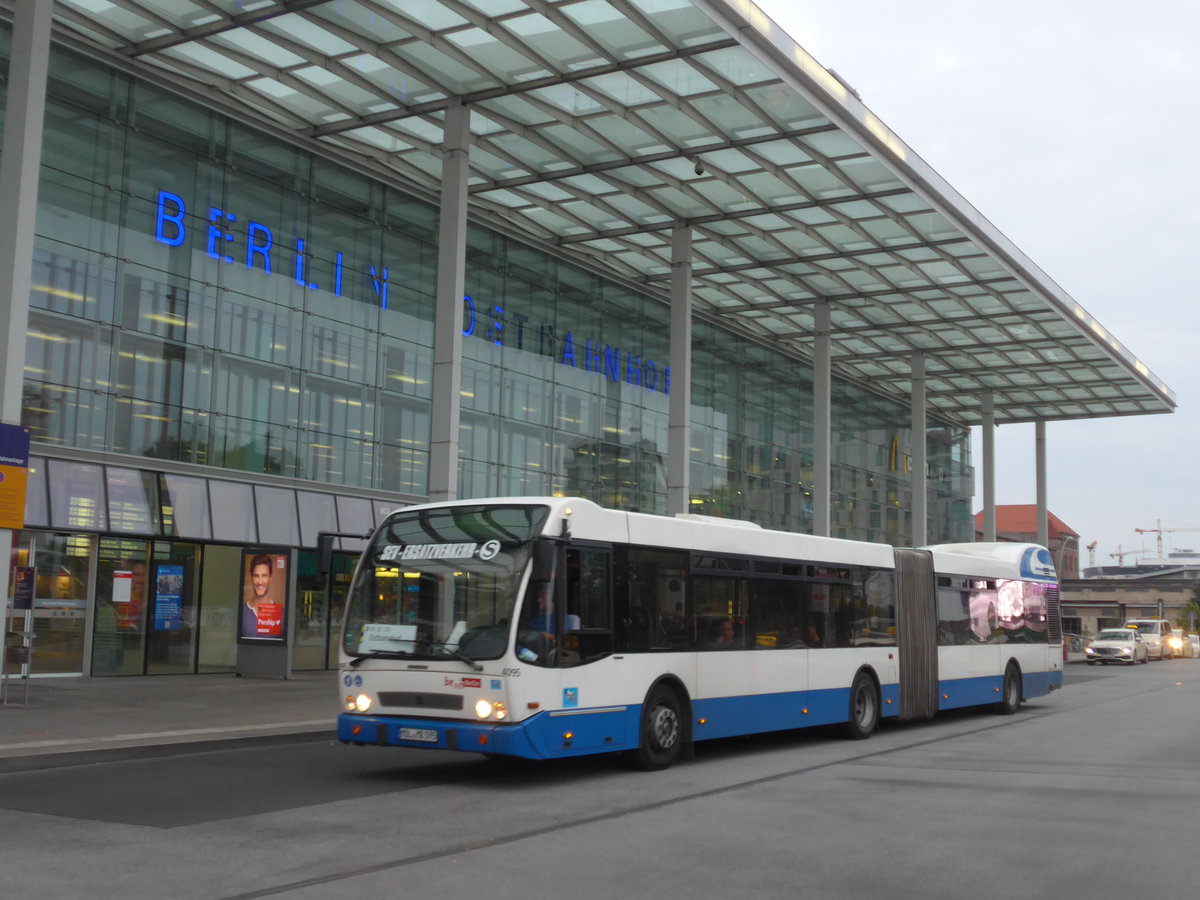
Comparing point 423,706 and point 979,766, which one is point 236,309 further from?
point 979,766

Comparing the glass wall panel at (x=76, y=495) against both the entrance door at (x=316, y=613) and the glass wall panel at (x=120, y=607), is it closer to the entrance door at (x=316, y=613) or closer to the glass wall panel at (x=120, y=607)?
the glass wall panel at (x=120, y=607)

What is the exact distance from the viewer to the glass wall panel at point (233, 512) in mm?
25203

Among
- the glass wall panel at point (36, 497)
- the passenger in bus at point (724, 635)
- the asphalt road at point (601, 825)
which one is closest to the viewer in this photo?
the asphalt road at point (601, 825)

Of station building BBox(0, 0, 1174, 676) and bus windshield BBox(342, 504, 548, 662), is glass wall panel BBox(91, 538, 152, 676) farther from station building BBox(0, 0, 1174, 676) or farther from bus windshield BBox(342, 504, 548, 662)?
bus windshield BBox(342, 504, 548, 662)

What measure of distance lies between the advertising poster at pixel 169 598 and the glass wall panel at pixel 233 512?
3.76ft

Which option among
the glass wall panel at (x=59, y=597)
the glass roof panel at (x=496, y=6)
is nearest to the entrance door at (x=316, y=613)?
the glass wall panel at (x=59, y=597)

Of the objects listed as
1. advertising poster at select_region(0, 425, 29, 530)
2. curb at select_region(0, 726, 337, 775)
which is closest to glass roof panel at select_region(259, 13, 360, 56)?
advertising poster at select_region(0, 425, 29, 530)

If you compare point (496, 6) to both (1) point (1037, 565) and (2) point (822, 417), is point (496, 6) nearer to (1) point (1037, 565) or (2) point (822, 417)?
(1) point (1037, 565)

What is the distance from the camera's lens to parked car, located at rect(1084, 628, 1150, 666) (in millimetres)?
48938

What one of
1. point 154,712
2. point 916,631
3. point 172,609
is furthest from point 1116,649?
point 154,712

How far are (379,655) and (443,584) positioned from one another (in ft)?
3.22

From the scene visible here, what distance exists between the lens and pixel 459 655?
38.2ft

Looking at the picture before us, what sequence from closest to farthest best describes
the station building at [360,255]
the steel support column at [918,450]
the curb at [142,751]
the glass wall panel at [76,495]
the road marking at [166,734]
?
the curb at [142,751] → the road marking at [166,734] → the glass wall panel at [76,495] → the station building at [360,255] → the steel support column at [918,450]

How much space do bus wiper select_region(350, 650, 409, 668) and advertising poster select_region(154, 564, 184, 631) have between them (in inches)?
539
